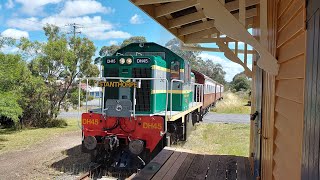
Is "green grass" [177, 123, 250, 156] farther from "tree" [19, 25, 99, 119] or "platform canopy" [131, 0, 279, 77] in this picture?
"tree" [19, 25, 99, 119]

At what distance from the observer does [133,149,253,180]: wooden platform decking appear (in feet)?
14.4

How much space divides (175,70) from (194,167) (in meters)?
5.08

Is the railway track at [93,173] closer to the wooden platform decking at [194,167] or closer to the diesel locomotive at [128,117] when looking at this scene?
the diesel locomotive at [128,117]

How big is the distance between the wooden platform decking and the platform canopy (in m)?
1.53

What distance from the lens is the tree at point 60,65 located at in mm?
16391

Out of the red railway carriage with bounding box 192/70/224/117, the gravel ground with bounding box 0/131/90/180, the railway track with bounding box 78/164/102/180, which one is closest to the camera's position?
the railway track with bounding box 78/164/102/180

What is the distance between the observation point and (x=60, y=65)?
16.9 m

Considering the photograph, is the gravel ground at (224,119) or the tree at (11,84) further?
the gravel ground at (224,119)

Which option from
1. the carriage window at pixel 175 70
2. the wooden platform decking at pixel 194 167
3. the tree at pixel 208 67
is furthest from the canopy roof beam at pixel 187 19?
the tree at pixel 208 67

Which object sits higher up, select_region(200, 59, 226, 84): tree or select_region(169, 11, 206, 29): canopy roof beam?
select_region(200, 59, 226, 84): tree

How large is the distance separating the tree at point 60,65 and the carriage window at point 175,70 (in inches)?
344

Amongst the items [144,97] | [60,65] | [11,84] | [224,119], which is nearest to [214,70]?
[224,119]

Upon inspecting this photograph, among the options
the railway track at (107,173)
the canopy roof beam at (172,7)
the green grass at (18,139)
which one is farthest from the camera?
the green grass at (18,139)

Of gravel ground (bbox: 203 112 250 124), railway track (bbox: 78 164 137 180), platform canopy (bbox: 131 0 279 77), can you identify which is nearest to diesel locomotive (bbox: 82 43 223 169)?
railway track (bbox: 78 164 137 180)
